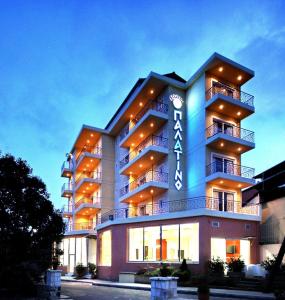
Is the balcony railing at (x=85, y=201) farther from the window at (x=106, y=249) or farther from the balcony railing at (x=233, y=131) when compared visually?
the balcony railing at (x=233, y=131)

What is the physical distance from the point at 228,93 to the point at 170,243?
13.5 metres

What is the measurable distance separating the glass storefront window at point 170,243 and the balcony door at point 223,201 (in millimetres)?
5207

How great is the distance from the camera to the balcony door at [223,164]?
31000 mm

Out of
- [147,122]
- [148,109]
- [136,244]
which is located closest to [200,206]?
[136,244]

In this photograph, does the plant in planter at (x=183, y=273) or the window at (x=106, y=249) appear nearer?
the plant in planter at (x=183, y=273)

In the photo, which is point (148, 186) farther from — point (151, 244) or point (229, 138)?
point (229, 138)

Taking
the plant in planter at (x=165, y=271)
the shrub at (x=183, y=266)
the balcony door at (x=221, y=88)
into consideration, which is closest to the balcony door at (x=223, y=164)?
the balcony door at (x=221, y=88)

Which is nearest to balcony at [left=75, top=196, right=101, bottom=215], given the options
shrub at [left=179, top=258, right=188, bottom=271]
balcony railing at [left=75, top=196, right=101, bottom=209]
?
balcony railing at [left=75, top=196, right=101, bottom=209]

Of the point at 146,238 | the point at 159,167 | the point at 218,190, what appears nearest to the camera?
the point at 146,238

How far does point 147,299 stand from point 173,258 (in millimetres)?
10002

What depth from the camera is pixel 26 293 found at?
1645 cm

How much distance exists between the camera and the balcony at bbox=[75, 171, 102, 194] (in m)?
44.9

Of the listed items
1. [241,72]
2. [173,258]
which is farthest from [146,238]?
[241,72]

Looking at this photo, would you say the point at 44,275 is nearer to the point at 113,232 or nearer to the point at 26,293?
the point at 26,293
